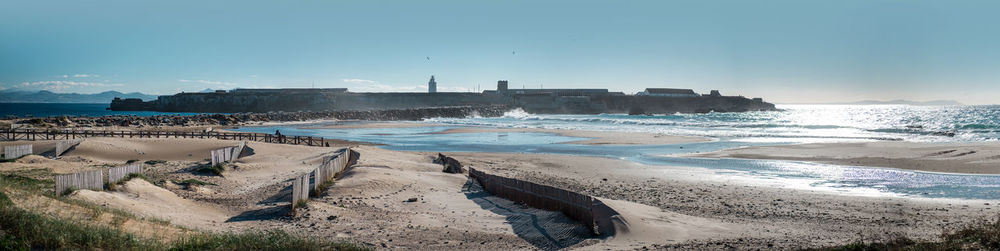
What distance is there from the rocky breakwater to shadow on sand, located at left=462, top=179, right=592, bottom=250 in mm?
49354

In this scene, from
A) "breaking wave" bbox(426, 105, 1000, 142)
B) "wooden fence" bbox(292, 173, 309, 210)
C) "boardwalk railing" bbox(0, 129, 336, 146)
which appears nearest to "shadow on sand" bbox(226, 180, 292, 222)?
"wooden fence" bbox(292, 173, 309, 210)

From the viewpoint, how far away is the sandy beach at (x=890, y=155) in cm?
2384

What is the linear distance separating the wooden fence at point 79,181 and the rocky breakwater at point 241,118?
144 feet

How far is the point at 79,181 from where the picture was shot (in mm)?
13297

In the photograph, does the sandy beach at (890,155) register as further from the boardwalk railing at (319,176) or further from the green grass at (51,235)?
the green grass at (51,235)

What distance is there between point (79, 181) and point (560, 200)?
1019 cm

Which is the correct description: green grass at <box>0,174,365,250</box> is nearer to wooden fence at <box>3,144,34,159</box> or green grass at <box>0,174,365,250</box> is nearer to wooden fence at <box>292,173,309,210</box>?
wooden fence at <box>292,173,309,210</box>

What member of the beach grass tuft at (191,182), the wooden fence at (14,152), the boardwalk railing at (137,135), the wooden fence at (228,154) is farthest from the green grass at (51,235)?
the boardwalk railing at (137,135)

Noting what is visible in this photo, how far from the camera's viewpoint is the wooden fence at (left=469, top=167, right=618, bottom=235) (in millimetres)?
11539

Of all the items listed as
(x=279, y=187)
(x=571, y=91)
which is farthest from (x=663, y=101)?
(x=279, y=187)

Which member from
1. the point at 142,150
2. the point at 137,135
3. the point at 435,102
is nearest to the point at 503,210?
the point at 142,150

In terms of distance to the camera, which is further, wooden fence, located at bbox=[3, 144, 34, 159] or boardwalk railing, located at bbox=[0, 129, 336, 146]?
boardwalk railing, located at bbox=[0, 129, 336, 146]

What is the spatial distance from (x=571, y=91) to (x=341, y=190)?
485 ft

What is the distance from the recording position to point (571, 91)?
6363 inches
